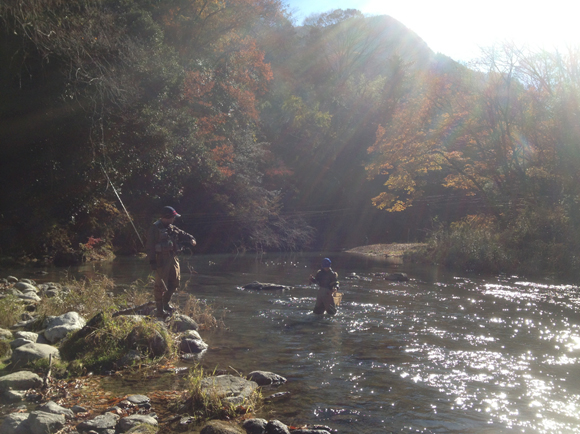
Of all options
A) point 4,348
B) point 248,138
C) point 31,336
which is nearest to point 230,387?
point 4,348

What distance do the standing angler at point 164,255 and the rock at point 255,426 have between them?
4.60 metres

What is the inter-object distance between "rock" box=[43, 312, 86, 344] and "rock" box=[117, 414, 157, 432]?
3.53m

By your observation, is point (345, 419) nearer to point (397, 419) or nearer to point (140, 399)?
point (397, 419)

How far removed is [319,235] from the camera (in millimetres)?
46906

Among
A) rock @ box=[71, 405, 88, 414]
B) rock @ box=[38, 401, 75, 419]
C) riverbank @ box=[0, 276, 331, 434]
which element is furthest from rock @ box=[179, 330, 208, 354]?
rock @ box=[38, 401, 75, 419]

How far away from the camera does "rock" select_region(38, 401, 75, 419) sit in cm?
503

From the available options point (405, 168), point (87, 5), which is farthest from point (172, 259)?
point (405, 168)

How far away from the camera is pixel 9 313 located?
8.84 meters

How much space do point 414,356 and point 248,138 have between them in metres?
29.4

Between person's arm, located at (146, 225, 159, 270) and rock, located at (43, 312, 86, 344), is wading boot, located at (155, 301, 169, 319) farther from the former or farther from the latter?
rock, located at (43, 312, 86, 344)

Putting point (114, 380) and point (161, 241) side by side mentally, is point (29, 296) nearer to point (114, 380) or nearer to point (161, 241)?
point (161, 241)

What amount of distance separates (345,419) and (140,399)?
2.31m

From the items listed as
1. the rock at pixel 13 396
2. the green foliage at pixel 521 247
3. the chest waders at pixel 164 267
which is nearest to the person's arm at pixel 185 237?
the chest waders at pixel 164 267

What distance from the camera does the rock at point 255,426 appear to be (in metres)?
4.91
